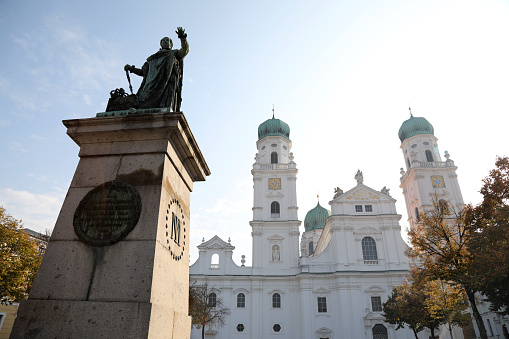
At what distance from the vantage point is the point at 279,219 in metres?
38.1

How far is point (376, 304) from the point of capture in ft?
108

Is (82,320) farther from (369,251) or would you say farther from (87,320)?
(369,251)

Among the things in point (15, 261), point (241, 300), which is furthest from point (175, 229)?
point (241, 300)

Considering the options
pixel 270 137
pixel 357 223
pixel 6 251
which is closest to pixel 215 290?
pixel 357 223

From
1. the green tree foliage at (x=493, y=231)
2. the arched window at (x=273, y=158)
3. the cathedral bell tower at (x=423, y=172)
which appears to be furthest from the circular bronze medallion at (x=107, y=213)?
the cathedral bell tower at (x=423, y=172)

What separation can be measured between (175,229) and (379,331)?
108ft

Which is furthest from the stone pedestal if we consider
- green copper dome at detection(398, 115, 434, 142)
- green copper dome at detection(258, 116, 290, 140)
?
green copper dome at detection(398, 115, 434, 142)

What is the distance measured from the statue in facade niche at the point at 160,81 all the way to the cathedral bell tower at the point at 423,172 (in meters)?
38.4

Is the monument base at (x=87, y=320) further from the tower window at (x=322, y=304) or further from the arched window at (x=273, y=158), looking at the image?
the arched window at (x=273, y=158)

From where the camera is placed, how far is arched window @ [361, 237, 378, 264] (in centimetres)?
3506

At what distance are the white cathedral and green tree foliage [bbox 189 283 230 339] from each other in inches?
26.4

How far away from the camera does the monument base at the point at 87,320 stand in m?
3.60

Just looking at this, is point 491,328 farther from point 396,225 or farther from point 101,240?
point 101,240

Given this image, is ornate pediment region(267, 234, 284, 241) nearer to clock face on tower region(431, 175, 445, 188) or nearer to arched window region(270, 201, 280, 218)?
arched window region(270, 201, 280, 218)
